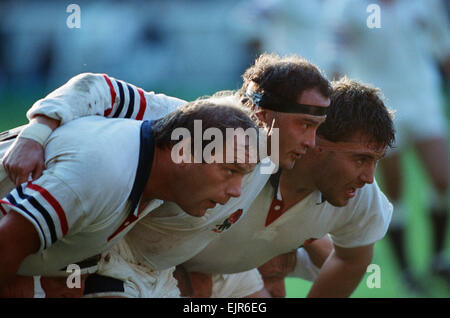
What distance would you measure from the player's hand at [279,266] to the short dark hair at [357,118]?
1.01 m

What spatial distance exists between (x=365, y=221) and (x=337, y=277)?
448mm

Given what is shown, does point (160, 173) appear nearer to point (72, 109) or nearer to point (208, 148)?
point (208, 148)

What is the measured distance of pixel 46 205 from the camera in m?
2.48

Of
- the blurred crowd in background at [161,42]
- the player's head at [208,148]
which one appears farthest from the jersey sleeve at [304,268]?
the blurred crowd in background at [161,42]

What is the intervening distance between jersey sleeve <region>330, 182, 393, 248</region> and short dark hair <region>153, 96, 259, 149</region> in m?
0.93

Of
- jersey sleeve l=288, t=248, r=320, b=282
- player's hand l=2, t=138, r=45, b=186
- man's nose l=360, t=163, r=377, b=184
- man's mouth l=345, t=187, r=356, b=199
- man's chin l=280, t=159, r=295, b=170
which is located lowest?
jersey sleeve l=288, t=248, r=320, b=282

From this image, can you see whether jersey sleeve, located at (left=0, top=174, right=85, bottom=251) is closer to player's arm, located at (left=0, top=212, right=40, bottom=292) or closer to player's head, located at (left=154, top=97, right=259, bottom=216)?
player's arm, located at (left=0, top=212, right=40, bottom=292)

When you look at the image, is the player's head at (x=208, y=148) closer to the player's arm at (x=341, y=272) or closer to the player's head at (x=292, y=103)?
the player's head at (x=292, y=103)

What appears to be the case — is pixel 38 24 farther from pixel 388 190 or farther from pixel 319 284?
pixel 319 284

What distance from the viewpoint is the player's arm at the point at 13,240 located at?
7.98ft

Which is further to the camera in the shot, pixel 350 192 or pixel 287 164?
pixel 350 192

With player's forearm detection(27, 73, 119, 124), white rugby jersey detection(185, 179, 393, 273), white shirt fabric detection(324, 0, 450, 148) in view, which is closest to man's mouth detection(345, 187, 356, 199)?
white rugby jersey detection(185, 179, 393, 273)

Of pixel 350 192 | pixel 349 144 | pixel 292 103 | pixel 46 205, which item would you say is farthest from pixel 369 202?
pixel 46 205

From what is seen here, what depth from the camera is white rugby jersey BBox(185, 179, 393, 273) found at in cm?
343
